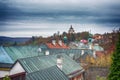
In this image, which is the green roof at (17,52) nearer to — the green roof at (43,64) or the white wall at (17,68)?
the green roof at (43,64)

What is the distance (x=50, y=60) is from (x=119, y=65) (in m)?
18.9

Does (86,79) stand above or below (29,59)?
below

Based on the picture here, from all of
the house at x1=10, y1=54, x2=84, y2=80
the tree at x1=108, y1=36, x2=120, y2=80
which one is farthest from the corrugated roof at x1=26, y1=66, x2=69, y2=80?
the tree at x1=108, y1=36, x2=120, y2=80

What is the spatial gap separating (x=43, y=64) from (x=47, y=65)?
1.01 meters

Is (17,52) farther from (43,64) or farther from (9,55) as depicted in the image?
(43,64)

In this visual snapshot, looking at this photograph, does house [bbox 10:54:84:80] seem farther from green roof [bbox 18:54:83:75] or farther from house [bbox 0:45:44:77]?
house [bbox 0:45:44:77]

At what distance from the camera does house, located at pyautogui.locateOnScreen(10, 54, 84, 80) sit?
34.5 metres

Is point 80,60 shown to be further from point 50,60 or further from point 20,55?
point 50,60

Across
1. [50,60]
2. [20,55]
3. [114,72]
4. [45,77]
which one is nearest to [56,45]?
[20,55]

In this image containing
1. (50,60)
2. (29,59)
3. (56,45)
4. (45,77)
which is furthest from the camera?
(56,45)

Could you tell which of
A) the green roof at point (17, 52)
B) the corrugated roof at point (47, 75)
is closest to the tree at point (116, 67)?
the corrugated roof at point (47, 75)

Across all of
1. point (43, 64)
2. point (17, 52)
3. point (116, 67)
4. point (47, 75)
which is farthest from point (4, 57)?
point (116, 67)

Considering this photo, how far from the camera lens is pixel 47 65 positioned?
39375 mm

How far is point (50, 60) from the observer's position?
41969 mm
